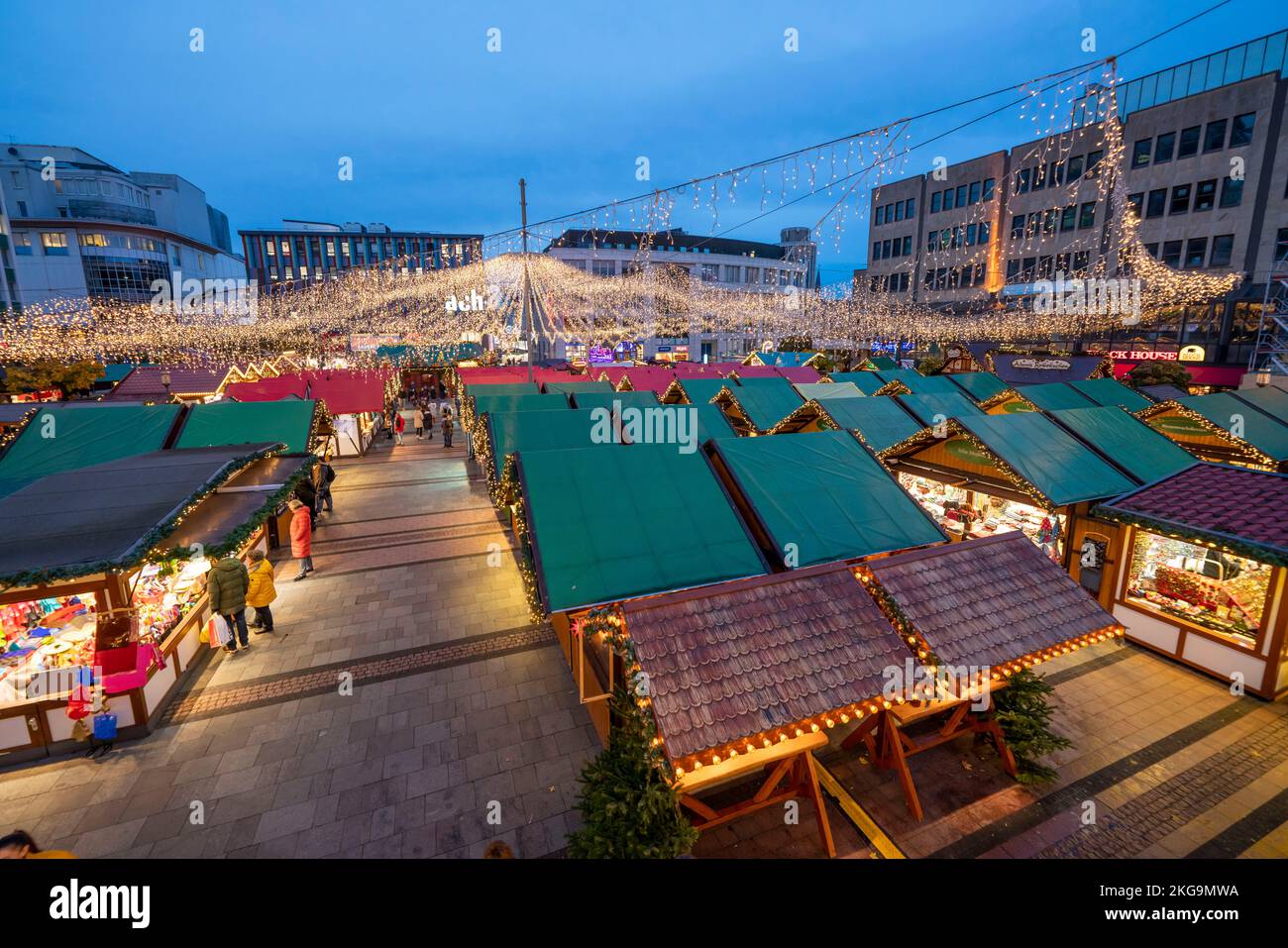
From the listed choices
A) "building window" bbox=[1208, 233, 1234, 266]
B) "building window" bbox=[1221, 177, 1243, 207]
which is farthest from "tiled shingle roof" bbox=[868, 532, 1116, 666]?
"building window" bbox=[1221, 177, 1243, 207]

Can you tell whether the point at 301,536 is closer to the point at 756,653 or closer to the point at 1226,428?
the point at 756,653

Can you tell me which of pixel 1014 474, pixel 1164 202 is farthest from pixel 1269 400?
pixel 1164 202

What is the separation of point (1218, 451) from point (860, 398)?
8.85 meters

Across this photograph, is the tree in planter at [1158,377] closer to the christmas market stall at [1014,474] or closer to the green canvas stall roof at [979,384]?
the green canvas stall roof at [979,384]

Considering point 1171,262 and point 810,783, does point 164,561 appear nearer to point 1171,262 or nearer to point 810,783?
point 810,783

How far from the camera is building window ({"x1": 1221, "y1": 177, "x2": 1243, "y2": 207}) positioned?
94.2 feet

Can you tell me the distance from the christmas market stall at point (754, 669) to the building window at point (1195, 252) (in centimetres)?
4010

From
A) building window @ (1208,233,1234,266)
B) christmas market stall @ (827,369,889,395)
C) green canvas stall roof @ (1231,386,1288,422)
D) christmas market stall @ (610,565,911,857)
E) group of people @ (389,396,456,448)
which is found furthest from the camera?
building window @ (1208,233,1234,266)

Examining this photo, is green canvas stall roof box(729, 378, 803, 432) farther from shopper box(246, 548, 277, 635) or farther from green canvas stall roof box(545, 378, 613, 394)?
shopper box(246, 548, 277, 635)

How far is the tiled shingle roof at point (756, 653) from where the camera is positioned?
4.57 metres

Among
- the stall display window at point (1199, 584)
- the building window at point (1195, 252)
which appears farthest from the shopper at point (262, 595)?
the building window at point (1195, 252)

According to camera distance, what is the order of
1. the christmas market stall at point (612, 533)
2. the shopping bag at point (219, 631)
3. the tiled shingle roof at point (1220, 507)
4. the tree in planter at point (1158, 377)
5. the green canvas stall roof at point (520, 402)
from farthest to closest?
the tree in planter at point (1158, 377) → the green canvas stall roof at point (520, 402) → the shopping bag at point (219, 631) → the tiled shingle roof at point (1220, 507) → the christmas market stall at point (612, 533)

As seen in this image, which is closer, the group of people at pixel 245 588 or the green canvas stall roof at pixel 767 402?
the group of people at pixel 245 588

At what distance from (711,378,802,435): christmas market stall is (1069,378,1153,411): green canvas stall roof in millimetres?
9211
